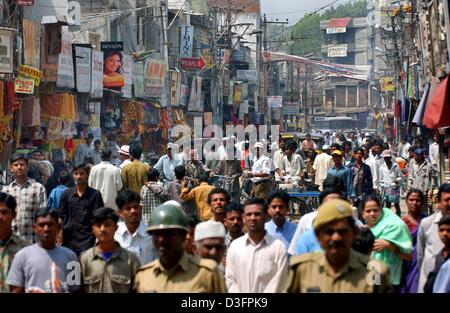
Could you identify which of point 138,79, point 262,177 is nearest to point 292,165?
point 262,177

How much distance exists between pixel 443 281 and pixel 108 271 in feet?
7.23

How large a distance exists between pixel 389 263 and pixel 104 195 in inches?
243

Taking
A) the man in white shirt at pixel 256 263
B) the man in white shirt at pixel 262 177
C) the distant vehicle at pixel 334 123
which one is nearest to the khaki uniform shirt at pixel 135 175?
the man in white shirt at pixel 262 177

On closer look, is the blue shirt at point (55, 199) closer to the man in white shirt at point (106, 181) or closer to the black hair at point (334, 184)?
the man in white shirt at point (106, 181)

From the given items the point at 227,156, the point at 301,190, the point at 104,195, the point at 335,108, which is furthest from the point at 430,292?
the point at 335,108

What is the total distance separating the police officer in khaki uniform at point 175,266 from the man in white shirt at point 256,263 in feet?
4.24

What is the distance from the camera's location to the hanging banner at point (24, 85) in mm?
27984

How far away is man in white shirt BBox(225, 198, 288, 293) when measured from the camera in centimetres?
738

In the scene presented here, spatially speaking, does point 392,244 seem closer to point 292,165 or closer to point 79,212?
point 79,212

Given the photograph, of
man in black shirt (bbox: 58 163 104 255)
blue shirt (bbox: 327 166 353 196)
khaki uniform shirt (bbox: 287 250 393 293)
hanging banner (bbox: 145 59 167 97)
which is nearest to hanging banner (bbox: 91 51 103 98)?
hanging banner (bbox: 145 59 167 97)

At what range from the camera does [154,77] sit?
4834 cm

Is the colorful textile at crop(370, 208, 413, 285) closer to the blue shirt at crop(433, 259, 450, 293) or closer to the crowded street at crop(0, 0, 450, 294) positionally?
the crowded street at crop(0, 0, 450, 294)
